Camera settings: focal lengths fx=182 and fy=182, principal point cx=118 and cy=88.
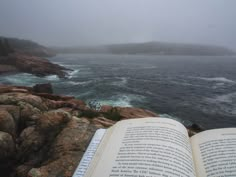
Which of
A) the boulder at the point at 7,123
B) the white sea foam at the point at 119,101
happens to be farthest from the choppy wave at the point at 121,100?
the boulder at the point at 7,123

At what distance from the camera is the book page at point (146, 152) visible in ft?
5.75

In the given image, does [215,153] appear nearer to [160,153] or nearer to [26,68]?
[160,153]

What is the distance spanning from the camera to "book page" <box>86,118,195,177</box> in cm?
175

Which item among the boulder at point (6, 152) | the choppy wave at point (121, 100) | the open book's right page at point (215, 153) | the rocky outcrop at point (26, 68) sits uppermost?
the open book's right page at point (215, 153)

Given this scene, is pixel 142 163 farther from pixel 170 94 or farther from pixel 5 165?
pixel 170 94

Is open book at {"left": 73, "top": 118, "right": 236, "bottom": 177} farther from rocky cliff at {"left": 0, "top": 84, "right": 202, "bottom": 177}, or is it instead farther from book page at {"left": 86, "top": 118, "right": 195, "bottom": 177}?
rocky cliff at {"left": 0, "top": 84, "right": 202, "bottom": 177}

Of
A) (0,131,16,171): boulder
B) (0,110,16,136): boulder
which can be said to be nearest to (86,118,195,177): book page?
(0,131,16,171): boulder

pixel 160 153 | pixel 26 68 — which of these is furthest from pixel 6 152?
pixel 26 68

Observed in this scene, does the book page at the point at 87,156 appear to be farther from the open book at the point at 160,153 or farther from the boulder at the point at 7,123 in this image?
the boulder at the point at 7,123

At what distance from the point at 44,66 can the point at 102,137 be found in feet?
158

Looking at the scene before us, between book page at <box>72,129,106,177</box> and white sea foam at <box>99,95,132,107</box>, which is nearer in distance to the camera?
book page at <box>72,129,106,177</box>

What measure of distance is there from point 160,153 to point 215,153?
0.68m

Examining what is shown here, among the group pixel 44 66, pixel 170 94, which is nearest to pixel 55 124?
pixel 170 94

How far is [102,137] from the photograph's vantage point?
8.48 feet
